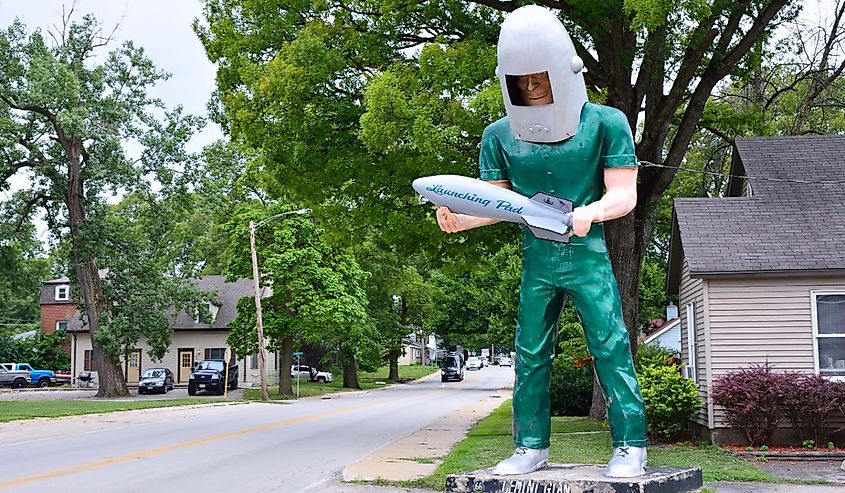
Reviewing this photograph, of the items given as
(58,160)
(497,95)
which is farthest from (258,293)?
(497,95)

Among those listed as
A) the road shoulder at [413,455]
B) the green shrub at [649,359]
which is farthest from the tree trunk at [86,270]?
the green shrub at [649,359]

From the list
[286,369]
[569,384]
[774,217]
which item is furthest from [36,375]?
[774,217]

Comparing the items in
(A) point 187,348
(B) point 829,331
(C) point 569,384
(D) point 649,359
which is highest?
(B) point 829,331

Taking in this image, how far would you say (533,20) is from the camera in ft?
18.0

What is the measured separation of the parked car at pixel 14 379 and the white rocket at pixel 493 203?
52173 millimetres

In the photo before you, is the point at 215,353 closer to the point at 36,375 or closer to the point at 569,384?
the point at 36,375

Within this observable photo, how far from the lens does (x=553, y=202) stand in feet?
18.0

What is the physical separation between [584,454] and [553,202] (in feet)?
30.2

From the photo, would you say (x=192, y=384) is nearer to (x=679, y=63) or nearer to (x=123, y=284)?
(x=123, y=284)

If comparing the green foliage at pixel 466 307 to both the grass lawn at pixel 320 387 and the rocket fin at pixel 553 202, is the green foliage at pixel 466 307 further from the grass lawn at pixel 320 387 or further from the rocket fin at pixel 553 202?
the rocket fin at pixel 553 202

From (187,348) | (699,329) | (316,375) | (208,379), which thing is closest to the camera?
(699,329)

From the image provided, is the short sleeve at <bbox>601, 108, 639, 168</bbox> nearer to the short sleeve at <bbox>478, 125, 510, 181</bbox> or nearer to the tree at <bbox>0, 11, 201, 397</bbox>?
the short sleeve at <bbox>478, 125, 510, 181</bbox>

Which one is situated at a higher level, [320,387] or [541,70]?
[541,70]

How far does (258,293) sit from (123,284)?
6732mm
